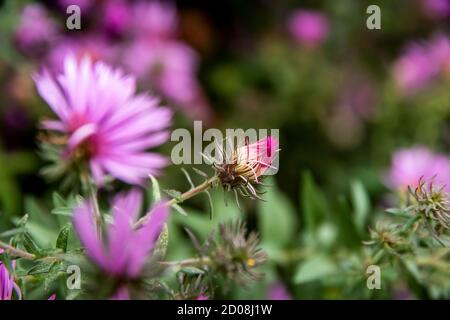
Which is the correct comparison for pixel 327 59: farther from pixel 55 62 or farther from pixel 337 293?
pixel 337 293

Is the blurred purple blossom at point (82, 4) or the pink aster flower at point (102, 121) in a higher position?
the blurred purple blossom at point (82, 4)

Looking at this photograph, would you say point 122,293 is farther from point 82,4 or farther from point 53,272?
point 82,4

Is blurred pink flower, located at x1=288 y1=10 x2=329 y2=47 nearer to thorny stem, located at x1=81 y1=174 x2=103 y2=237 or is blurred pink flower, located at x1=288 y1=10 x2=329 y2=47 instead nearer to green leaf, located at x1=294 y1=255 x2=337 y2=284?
green leaf, located at x1=294 y1=255 x2=337 y2=284

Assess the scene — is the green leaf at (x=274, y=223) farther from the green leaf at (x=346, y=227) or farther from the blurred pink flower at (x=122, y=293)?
the blurred pink flower at (x=122, y=293)

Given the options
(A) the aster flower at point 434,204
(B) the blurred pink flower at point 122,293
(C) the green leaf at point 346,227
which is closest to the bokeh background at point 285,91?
(C) the green leaf at point 346,227

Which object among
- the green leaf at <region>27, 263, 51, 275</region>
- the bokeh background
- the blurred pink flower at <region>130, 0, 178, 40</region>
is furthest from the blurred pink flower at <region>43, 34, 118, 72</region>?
the green leaf at <region>27, 263, 51, 275</region>

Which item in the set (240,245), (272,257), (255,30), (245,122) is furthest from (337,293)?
(255,30)
